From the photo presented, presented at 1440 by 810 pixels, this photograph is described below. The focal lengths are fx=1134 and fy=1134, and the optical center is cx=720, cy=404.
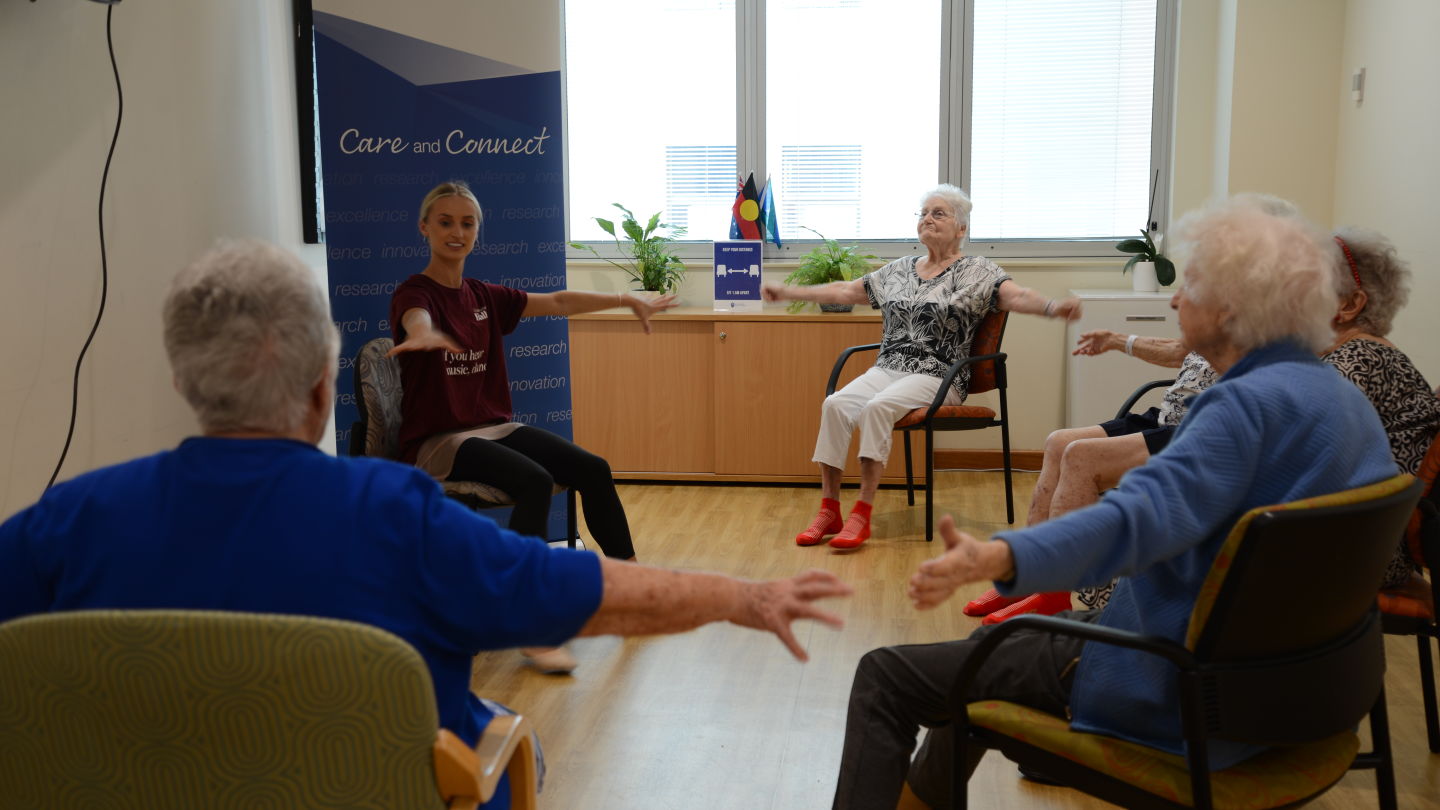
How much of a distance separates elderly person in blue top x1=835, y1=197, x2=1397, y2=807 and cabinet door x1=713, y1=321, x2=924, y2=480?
3351 millimetres

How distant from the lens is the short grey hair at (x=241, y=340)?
124cm

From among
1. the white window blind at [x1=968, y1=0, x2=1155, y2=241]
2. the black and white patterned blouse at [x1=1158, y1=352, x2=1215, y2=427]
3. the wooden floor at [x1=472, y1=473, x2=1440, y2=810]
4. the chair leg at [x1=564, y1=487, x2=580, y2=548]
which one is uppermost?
the white window blind at [x1=968, y1=0, x2=1155, y2=241]

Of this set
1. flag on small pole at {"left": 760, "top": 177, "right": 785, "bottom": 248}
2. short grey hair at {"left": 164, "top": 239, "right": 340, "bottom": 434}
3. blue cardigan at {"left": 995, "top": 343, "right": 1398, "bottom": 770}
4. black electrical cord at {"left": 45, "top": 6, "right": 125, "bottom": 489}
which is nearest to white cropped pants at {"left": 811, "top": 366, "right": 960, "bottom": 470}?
flag on small pole at {"left": 760, "top": 177, "right": 785, "bottom": 248}

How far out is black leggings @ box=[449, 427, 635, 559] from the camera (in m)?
3.16

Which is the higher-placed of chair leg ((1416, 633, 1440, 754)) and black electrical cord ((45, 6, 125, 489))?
black electrical cord ((45, 6, 125, 489))

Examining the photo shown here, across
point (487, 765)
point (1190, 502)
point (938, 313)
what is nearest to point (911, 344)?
point (938, 313)

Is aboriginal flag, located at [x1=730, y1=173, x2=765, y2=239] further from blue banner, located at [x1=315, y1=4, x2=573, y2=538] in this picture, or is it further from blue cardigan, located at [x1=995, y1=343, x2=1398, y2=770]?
blue cardigan, located at [x1=995, y1=343, x2=1398, y2=770]

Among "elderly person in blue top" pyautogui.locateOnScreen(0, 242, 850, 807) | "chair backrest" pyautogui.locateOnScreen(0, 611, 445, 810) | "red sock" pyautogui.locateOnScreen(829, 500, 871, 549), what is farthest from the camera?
"red sock" pyautogui.locateOnScreen(829, 500, 871, 549)

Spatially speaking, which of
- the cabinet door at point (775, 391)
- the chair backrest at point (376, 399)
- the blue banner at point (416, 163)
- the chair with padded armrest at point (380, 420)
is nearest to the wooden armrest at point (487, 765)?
the chair with padded armrest at point (380, 420)

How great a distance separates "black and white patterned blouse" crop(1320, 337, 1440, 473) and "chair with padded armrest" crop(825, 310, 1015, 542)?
74.1 inches

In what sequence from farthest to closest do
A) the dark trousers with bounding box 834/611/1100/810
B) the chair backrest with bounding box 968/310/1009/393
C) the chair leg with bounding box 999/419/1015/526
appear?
the chair leg with bounding box 999/419/1015/526, the chair backrest with bounding box 968/310/1009/393, the dark trousers with bounding box 834/611/1100/810

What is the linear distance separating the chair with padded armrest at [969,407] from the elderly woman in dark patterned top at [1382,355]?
70.3 inches

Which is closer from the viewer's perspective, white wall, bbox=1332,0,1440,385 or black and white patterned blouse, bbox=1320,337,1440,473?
black and white patterned blouse, bbox=1320,337,1440,473

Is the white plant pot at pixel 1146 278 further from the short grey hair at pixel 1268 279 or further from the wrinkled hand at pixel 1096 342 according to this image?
the short grey hair at pixel 1268 279
